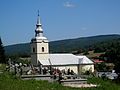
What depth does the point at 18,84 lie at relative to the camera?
14.2 meters

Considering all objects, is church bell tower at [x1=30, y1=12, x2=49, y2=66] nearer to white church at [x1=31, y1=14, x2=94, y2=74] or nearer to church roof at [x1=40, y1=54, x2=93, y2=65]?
white church at [x1=31, y1=14, x2=94, y2=74]

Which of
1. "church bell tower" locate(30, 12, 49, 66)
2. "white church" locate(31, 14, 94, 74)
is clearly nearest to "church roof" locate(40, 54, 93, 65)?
"white church" locate(31, 14, 94, 74)

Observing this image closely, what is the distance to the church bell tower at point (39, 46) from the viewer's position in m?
74.4

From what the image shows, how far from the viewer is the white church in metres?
74.8

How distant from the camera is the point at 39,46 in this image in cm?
7550

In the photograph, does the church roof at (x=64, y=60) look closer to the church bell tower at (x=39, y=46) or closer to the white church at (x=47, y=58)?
the white church at (x=47, y=58)

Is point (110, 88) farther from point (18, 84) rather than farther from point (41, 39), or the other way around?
point (41, 39)

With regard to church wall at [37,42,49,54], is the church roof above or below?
below

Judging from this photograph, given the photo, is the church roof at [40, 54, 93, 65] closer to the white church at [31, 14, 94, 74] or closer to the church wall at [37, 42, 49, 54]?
the white church at [31, 14, 94, 74]

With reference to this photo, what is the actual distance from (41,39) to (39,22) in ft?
11.9

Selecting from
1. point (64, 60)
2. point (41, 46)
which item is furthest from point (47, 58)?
point (64, 60)

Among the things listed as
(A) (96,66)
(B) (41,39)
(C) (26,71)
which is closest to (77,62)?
(A) (96,66)

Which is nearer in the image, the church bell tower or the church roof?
the church bell tower

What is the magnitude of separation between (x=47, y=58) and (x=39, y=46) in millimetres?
3636
